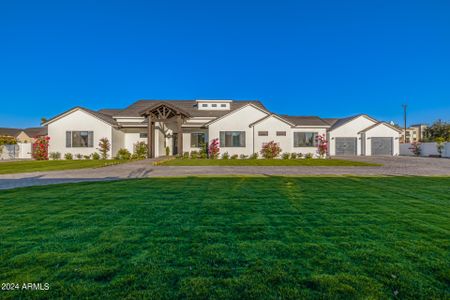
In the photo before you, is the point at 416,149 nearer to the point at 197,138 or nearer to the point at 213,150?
the point at 213,150

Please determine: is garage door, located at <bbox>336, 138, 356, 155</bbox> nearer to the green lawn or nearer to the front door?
the front door

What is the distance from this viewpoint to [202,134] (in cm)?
2438

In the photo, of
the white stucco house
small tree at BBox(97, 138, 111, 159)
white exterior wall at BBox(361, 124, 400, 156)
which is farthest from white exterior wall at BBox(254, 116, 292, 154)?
white exterior wall at BBox(361, 124, 400, 156)

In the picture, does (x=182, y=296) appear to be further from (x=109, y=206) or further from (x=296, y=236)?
(x=109, y=206)

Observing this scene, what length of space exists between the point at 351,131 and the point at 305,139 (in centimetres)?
1121

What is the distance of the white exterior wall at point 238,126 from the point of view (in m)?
21.9

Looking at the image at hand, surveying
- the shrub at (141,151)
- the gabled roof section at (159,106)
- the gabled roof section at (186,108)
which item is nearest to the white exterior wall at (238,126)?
the gabled roof section at (186,108)

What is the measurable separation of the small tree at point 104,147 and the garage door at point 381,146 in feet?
99.6

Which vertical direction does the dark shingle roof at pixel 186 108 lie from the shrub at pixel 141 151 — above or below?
above

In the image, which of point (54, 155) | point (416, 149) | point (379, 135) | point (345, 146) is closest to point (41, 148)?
point (54, 155)

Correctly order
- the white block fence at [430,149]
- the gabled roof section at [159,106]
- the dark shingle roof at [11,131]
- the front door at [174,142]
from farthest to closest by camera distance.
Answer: the dark shingle roof at [11,131]
the white block fence at [430,149]
the front door at [174,142]
the gabled roof section at [159,106]

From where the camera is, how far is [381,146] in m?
29.6

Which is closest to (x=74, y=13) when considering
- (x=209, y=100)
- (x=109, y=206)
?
(x=209, y=100)

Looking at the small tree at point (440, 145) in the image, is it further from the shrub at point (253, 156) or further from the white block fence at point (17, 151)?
the white block fence at point (17, 151)
